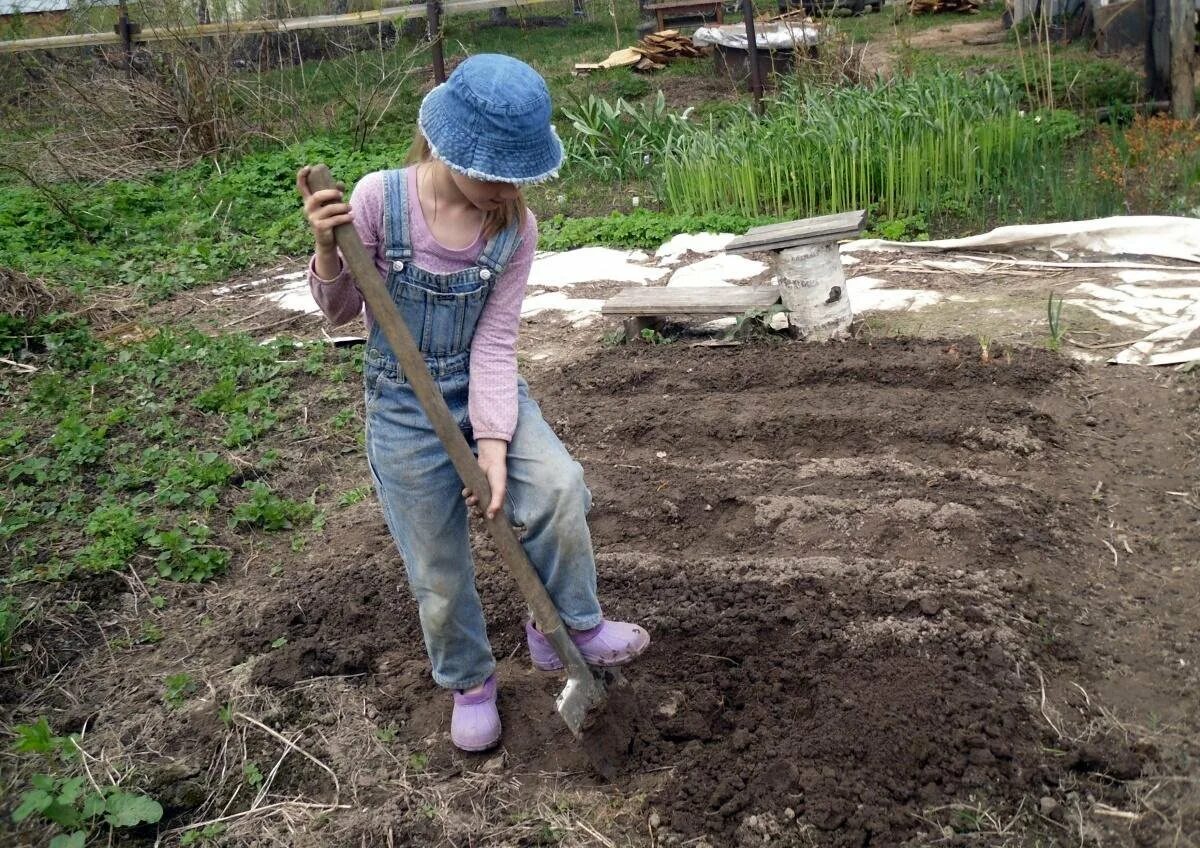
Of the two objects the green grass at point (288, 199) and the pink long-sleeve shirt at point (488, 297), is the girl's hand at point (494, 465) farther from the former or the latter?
the green grass at point (288, 199)

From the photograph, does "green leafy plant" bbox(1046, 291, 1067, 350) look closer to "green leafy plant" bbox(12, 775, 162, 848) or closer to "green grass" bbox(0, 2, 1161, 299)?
"green grass" bbox(0, 2, 1161, 299)

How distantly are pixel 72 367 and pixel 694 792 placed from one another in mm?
4311

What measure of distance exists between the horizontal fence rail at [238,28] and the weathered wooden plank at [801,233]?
4.95 metres

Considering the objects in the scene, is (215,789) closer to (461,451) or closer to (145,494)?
(461,451)

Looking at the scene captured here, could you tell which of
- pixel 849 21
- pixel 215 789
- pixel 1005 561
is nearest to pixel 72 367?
pixel 215 789

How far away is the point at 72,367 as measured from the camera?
5.52m

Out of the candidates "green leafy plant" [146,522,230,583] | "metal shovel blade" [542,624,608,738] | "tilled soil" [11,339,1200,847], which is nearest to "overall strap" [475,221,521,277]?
"metal shovel blade" [542,624,608,738]

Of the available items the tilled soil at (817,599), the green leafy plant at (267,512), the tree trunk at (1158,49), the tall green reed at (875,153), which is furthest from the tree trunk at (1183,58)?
the green leafy plant at (267,512)

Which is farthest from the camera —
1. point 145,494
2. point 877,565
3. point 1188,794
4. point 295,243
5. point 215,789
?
point 295,243

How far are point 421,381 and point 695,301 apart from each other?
10.0 ft

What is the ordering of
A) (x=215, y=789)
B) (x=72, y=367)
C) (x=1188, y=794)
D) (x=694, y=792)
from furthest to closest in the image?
(x=72, y=367) < (x=215, y=789) < (x=694, y=792) < (x=1188, y=794)

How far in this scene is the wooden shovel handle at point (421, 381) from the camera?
214 cm

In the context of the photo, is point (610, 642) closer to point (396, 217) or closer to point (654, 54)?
point (396, 217)

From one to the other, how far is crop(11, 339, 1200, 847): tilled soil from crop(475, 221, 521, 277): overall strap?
3.58ft
